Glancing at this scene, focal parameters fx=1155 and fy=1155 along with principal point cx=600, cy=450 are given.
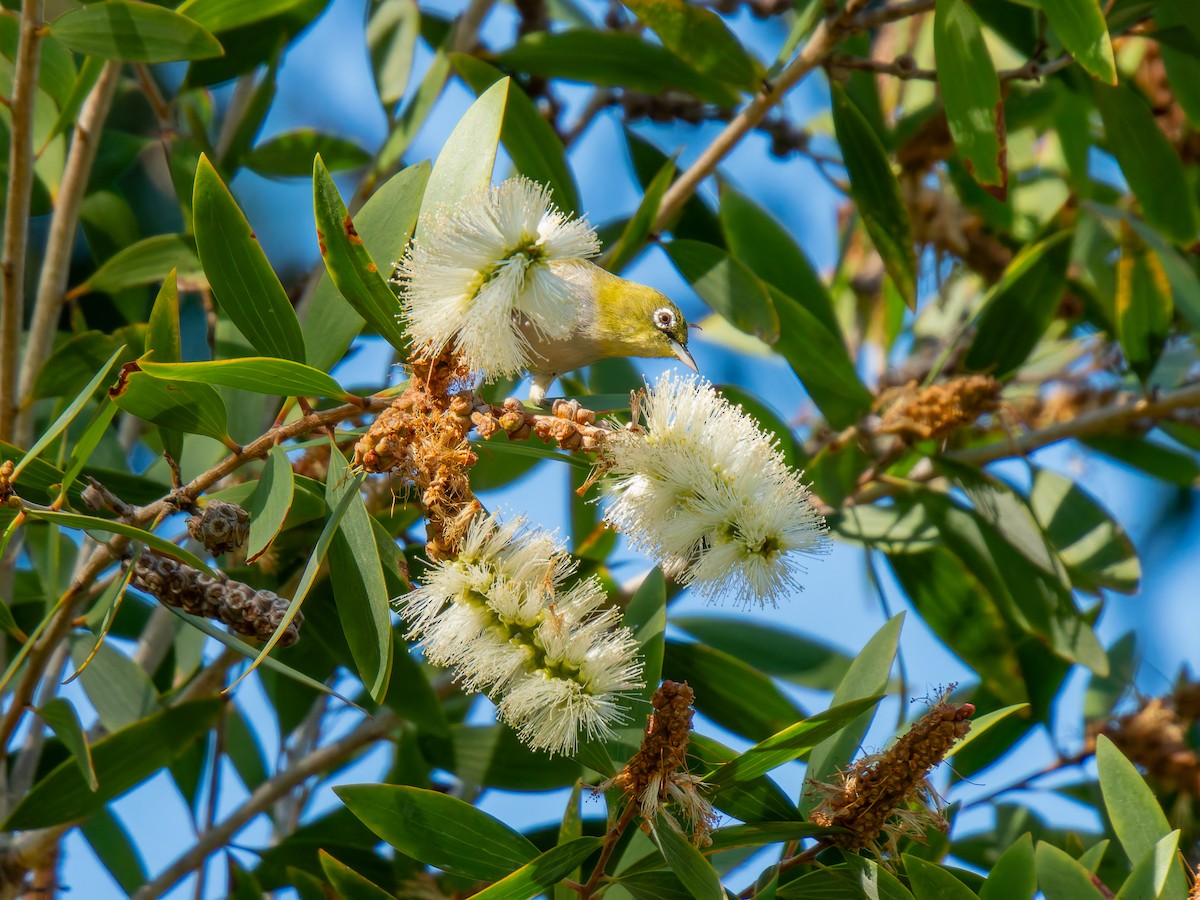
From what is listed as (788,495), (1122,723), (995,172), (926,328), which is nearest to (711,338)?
(926,328)

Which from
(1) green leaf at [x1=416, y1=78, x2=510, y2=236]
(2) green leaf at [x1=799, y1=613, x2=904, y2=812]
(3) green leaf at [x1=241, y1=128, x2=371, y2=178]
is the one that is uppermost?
(3) green leaf at [x1=241, y1=128, x2=371, y2=178]

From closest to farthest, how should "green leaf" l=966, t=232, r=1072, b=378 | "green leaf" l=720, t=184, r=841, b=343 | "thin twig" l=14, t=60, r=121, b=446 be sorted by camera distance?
1. "thin twig" l=14, t=60, r=121, b=446
2. "green leaf" l=966, t=232, r=1072, b=378
3. "green leaf" l=720, t=184, r=841, b=343

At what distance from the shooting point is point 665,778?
129 centimetres

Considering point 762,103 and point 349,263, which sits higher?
point 762,103

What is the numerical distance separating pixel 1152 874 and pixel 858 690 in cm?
38

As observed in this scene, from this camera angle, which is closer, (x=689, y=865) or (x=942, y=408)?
(x=689, y=865)

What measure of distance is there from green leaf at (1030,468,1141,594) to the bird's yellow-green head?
0.79 meters

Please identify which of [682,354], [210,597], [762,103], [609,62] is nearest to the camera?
[210,597]

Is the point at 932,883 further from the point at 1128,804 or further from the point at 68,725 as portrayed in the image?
the point at 68,725

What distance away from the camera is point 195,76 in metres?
2.24

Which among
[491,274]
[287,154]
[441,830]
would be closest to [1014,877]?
[441,830]

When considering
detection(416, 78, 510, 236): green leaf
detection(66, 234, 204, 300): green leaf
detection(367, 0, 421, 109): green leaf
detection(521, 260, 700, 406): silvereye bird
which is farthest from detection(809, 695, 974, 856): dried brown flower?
detection(367, 0, 421, 109): green leaf

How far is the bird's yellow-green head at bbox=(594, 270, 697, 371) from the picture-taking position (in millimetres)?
1788

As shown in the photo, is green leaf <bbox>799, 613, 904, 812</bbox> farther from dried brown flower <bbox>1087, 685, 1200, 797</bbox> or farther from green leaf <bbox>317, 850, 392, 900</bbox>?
dried brown flower <bbox>1087, 685, 1200, 797</bbox>
